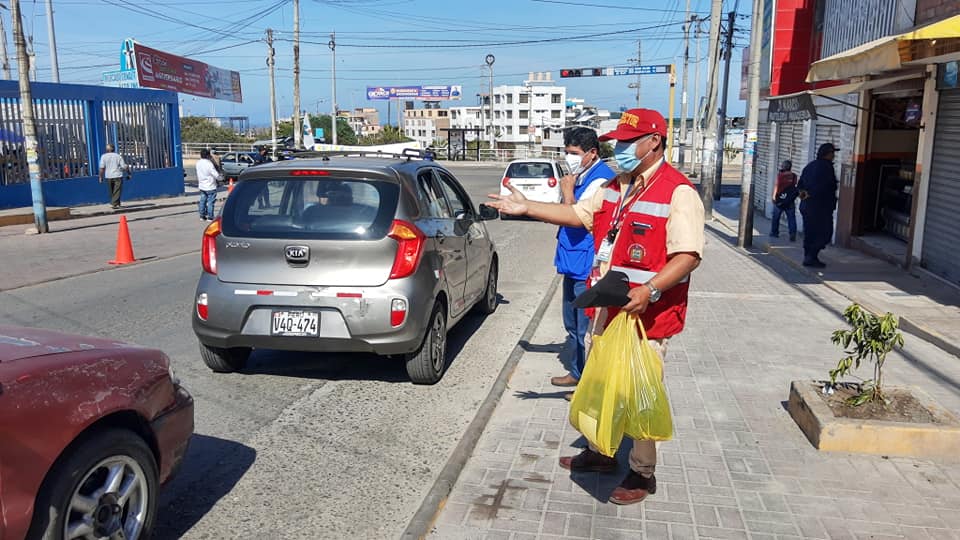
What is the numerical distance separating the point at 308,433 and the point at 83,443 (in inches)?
83.6

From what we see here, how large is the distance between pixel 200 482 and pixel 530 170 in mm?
17134

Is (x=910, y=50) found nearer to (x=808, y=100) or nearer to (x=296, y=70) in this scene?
Result: (x=808, y=100)

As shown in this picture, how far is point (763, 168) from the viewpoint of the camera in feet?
74.8

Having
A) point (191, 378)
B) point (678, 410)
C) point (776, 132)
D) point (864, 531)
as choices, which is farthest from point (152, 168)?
point (864, 531)

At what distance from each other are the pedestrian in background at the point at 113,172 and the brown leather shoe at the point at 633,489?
20.1m

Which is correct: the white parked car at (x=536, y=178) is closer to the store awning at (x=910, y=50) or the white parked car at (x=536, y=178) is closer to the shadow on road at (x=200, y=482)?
the store awning at (x=910, y=50)

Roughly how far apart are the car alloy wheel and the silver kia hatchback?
2.26 m

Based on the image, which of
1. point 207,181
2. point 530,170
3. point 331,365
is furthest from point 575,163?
point 530,170

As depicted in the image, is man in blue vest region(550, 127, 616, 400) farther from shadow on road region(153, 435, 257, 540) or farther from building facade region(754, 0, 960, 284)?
building facade region(754, 0, 960, 284)

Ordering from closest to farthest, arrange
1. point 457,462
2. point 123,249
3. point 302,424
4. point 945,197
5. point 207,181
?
point 457,462 → point 302,424 → point 945,197 → point 123,249 → point 207,181

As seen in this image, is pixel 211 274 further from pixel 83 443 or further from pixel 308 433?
pixel 83 443

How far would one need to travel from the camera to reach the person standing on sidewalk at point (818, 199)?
37.6 ft

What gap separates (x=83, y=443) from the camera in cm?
296

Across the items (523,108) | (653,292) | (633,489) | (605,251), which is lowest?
(633,489)
